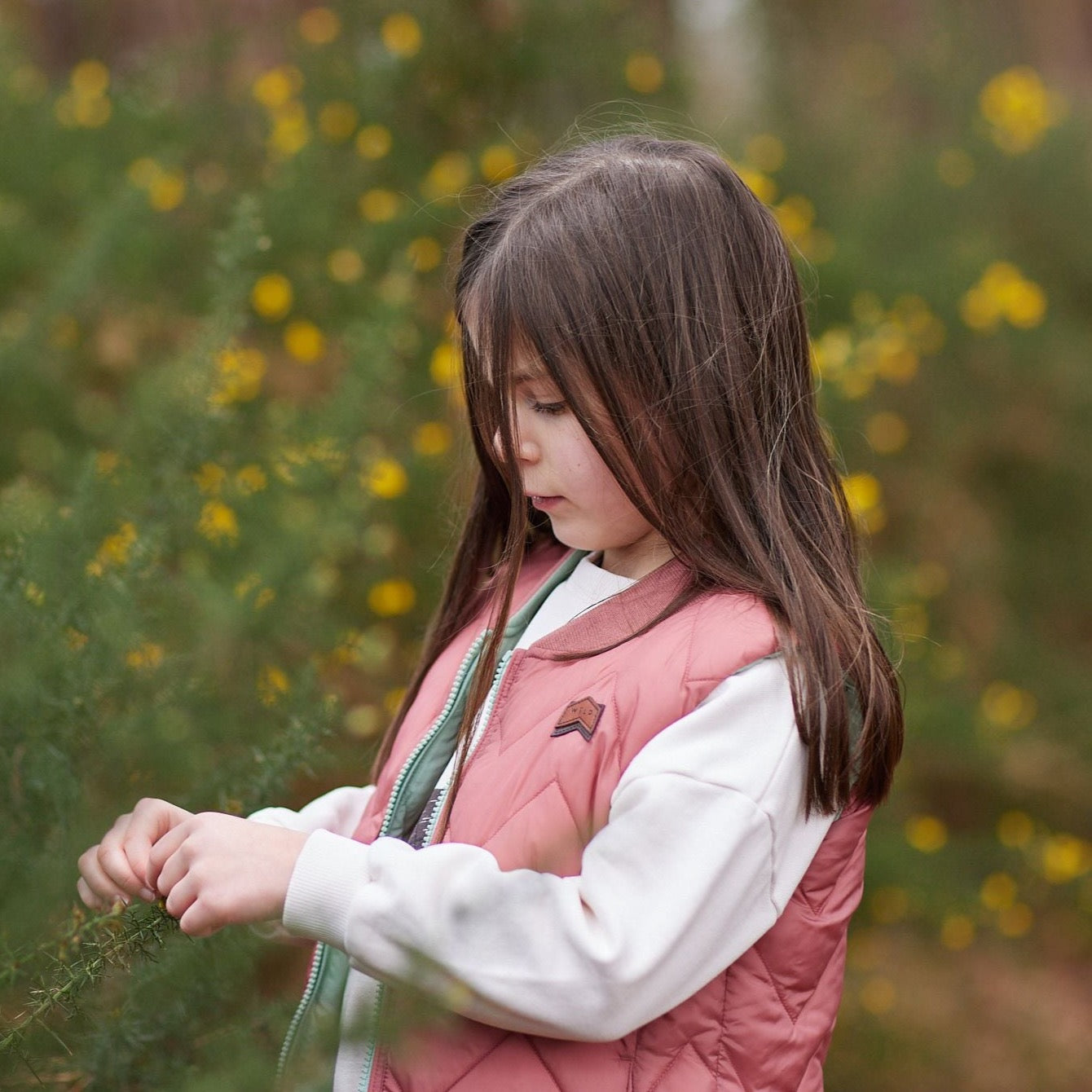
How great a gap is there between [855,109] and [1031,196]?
1.92ft

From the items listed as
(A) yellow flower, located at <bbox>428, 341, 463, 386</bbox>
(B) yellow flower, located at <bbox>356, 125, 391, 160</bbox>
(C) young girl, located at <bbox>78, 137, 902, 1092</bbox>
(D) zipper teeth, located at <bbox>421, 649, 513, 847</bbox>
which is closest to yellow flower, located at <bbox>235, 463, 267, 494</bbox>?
(A) yellow flower, located at <bbox>428, 341, 463, 386</bbox>

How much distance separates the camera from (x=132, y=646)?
1336 mm

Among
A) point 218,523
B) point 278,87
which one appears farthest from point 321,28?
point 218,523

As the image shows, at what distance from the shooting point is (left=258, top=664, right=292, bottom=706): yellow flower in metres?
1.51

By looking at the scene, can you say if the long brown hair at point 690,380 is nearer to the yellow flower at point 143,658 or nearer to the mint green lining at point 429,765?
the mint green lining at point 429,765

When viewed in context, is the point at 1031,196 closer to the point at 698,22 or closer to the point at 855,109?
the point at 855,109

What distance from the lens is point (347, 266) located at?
262 centimetres

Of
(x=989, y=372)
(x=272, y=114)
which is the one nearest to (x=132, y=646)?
(x=272, y=114)

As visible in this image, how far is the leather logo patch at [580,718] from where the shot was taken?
3.62 feet

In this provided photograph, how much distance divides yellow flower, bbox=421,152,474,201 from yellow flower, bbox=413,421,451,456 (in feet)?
1.78

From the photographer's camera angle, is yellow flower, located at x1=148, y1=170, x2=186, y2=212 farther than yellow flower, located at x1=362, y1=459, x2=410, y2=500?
Yes

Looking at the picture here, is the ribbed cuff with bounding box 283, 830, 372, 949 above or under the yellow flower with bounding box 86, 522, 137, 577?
under

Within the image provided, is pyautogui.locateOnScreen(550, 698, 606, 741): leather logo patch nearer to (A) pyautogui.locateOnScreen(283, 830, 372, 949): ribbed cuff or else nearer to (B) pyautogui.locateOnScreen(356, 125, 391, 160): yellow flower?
(A) pyautogui.locateOnScreen(283, 830, 372, 949): ribbed cuff

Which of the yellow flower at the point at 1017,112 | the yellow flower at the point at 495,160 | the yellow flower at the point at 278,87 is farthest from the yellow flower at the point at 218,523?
the yellow flower at the point at 1017,112
